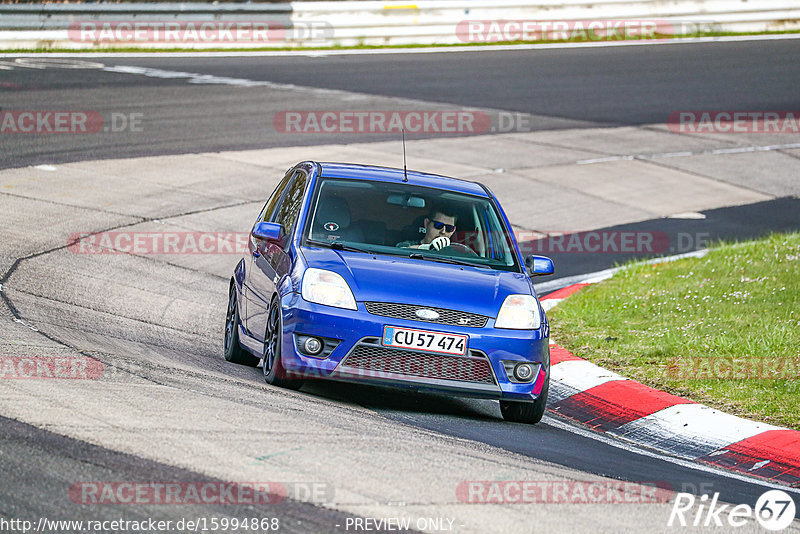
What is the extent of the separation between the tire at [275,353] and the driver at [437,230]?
105cm

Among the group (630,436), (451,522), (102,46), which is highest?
(102,46)

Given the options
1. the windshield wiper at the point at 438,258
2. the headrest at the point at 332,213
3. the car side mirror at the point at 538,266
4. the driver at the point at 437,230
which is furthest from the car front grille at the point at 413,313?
the car side mirror at the point at 538,266

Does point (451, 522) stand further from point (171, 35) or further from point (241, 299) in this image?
point (171, 35)

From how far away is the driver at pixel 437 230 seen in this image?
27.5 feet

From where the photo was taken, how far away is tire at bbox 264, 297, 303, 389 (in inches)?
299

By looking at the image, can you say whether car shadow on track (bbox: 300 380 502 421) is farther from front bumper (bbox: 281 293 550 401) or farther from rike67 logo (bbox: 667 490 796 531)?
rike67 logo (bbox: 667 490 796 531)

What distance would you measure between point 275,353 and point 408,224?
4.76ft

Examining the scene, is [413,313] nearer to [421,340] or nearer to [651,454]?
[421,340]

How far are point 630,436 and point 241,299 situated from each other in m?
3.05

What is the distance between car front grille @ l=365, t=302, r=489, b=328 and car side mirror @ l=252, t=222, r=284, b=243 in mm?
1278

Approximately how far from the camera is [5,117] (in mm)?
19016

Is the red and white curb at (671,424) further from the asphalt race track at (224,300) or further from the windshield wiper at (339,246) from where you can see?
the windshield wiper at (339,246)

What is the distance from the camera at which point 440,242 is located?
844 centimetres

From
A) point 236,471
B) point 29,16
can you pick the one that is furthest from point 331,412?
point 29,16
